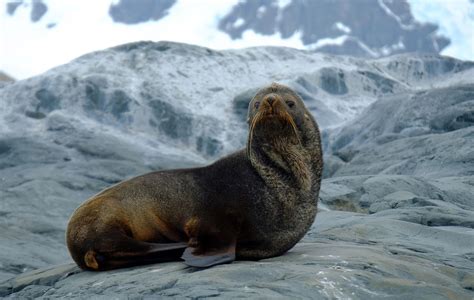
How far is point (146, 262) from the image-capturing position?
19.0 feet

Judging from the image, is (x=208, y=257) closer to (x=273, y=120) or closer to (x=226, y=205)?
(x=226, y=205)

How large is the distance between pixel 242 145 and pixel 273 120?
12790 mm

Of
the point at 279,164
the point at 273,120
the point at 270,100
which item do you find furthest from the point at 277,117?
the point at 279,164

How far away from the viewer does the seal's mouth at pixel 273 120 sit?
5.81 m

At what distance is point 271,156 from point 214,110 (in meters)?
13.8

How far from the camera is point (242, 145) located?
1875 centimetres

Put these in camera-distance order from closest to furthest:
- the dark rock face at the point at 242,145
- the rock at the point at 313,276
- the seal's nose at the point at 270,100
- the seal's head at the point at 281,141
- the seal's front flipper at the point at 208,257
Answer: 1. the rock at the point at 313,276
2. the dark rock face at the point at 242,145
3. the seal's front flipper at the point at 208,257
4. the seal's nose at the point at 270,100
5. the seal's head at the point at 281,141

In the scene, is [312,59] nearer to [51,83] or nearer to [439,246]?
[51,83]

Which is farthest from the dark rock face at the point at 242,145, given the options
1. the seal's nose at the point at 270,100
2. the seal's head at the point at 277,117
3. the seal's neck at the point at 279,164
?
the seal's nose at the point at 270,100

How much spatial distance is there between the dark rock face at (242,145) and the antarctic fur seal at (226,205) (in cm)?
23

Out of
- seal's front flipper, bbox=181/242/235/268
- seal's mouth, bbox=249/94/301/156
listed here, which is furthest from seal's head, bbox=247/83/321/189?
seal's front flipper, bbox=181/242/235/268

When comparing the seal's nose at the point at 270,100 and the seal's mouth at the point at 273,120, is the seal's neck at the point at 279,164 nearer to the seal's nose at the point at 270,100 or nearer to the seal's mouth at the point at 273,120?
the seal's mouth at the point at 273,120

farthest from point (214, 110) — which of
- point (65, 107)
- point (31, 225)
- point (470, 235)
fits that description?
point (470, 235)

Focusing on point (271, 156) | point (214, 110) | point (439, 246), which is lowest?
point (439, 246)
